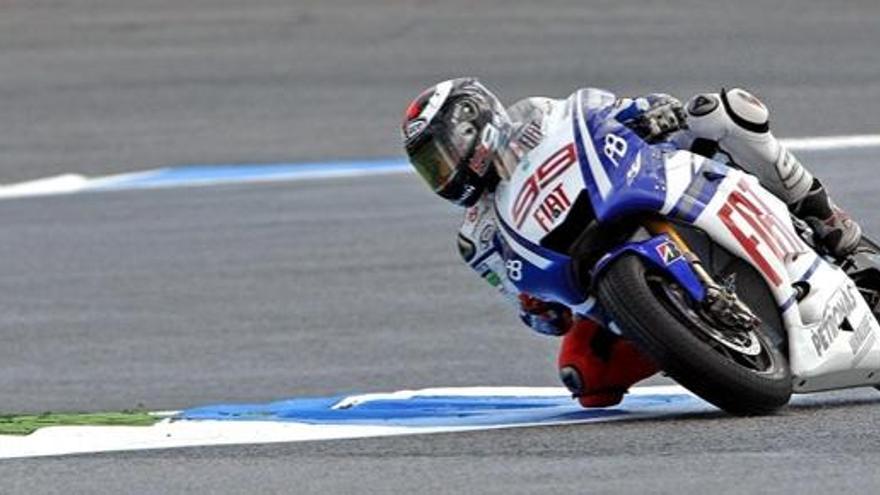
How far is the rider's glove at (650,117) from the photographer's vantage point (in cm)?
713

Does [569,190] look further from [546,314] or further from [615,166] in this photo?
[546,314]

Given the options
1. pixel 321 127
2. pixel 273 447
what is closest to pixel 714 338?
pixel 273 447

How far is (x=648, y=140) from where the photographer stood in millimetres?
7145

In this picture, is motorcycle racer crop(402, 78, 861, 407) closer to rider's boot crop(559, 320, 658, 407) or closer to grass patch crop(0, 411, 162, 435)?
rider's boot crop(559, 320, 658, 407)

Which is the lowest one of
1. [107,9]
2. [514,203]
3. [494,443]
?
[494,443]

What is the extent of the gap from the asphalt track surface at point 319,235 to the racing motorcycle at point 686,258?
0.16 meters

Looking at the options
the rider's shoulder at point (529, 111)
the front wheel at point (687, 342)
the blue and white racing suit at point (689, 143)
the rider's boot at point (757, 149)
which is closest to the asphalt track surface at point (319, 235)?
the front wheel at point (687, 342)

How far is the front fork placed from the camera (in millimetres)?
6652

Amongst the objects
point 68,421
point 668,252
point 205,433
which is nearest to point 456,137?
point 668,252

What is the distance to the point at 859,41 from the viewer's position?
1750cm

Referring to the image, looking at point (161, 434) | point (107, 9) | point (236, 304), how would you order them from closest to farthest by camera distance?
1. point (161, 434)
2. point (236, 304)
3. point (107, 9)

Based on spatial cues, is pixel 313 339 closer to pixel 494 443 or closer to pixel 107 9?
pixel 494 443

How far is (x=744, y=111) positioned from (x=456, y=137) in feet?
3.00

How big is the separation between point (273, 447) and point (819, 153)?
25.9 feet
